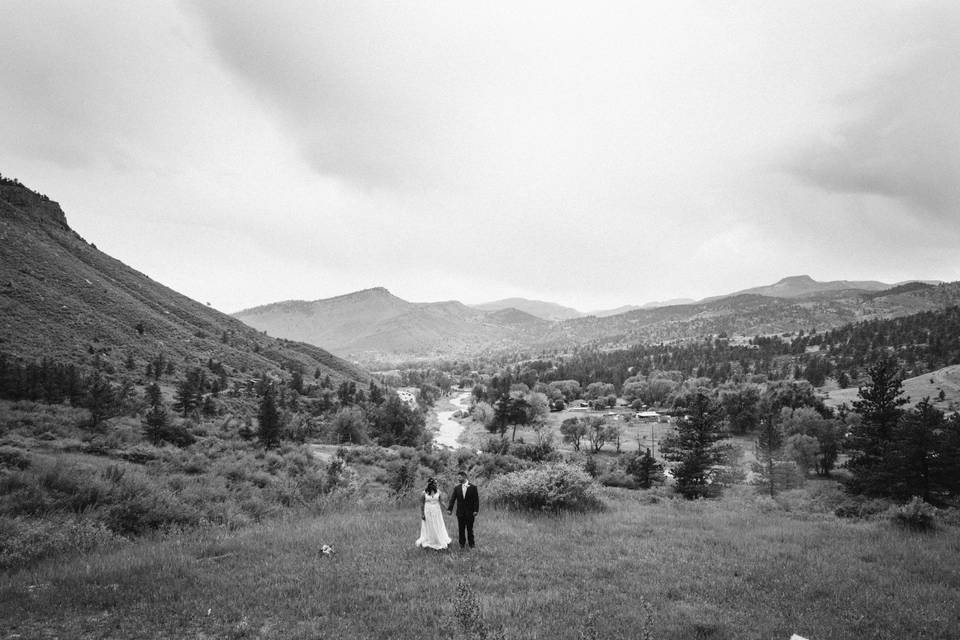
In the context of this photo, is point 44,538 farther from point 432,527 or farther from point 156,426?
point 156,426

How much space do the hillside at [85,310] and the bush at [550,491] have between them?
71.8m

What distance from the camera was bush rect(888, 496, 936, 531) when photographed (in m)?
13.9

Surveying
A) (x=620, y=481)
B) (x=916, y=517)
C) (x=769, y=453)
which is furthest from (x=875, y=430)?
(x=916, y=517)

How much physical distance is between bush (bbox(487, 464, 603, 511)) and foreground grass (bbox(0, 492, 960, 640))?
2.94 metres

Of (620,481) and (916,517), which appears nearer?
(916,517)

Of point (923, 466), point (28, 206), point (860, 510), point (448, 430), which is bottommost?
point (448, 430)

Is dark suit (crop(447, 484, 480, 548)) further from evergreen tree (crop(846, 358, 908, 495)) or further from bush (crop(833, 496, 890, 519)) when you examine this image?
evergreen tree (crop(846, 358, 908, 495))

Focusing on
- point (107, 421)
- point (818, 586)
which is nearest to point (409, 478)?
point (818, 586)

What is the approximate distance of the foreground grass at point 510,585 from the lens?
7230 mm

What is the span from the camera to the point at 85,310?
7525 centimetres

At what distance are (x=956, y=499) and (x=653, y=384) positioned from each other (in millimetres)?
112466

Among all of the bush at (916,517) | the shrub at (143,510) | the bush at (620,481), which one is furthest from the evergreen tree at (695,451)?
the shrub at (143,510)

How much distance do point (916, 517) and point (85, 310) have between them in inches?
4057

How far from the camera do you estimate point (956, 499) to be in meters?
33.9
